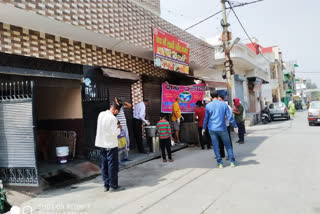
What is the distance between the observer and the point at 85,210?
3730 millimetres

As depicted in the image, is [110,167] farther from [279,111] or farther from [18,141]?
[279,111]

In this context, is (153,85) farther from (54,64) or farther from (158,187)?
(158,187)

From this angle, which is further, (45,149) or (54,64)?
(45,149)

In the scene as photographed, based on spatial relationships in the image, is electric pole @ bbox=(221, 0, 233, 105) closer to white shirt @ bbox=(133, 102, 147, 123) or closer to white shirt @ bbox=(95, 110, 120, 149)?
white shirt @ bbox=(133, 102, 147, 123)

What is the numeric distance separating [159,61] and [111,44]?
196 centimetres

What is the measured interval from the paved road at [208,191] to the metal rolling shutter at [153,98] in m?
3.95

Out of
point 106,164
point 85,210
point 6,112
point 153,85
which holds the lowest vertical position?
point 85,210

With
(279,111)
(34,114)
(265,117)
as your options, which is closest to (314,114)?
(265,117)

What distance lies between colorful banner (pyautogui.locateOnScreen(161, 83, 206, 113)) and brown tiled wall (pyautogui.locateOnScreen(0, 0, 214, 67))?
2349 millimetres

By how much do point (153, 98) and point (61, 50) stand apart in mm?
4810

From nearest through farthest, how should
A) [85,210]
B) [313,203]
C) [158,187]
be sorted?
[313,203]
[85,210]
[158,187]

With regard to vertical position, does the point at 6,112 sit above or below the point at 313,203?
above

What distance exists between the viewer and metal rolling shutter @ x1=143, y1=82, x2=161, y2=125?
32.6ft

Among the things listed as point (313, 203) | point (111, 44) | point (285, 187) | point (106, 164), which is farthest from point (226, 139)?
point (111, 44)
